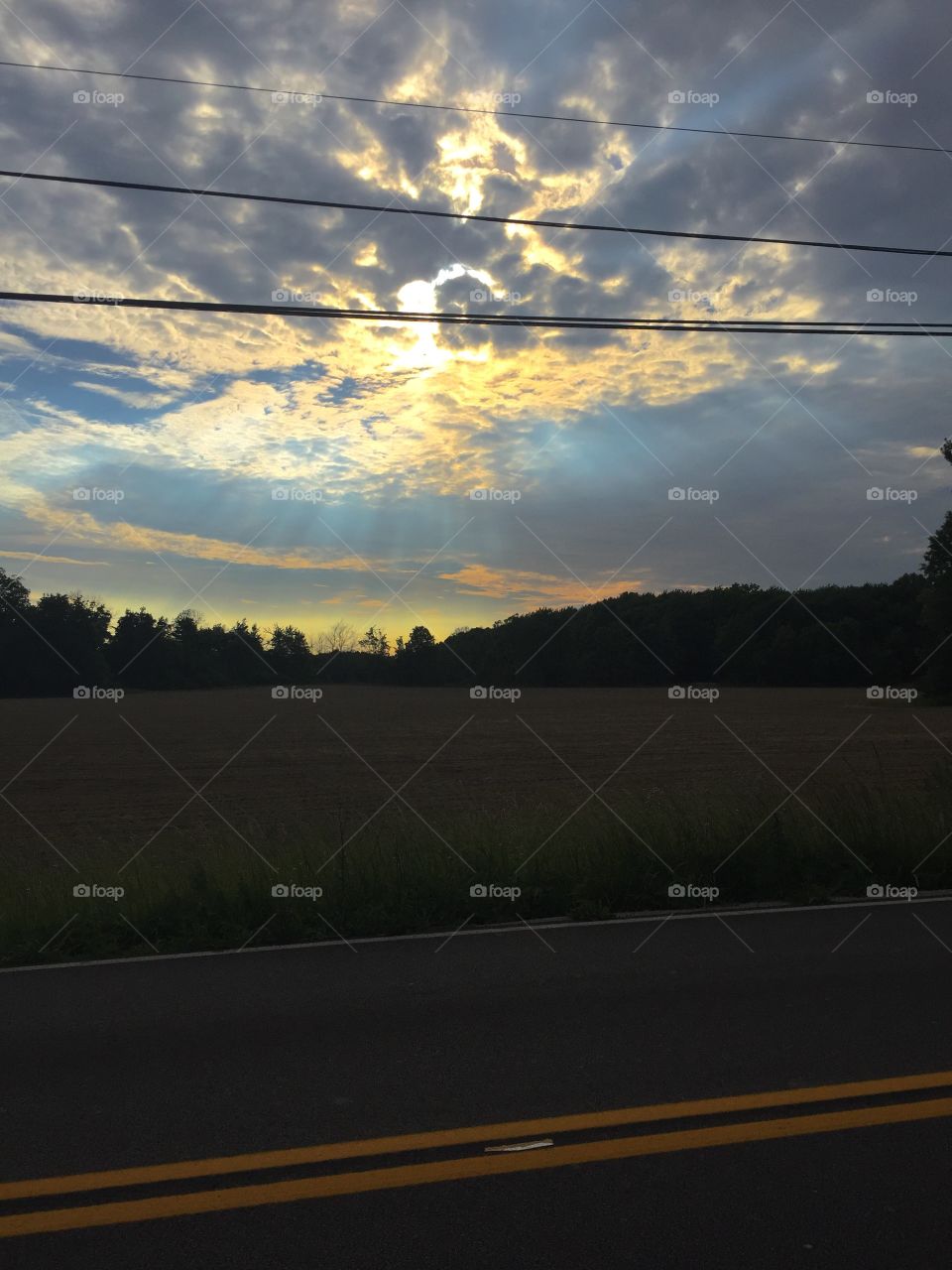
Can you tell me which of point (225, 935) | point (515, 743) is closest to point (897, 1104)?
point (225, 935)

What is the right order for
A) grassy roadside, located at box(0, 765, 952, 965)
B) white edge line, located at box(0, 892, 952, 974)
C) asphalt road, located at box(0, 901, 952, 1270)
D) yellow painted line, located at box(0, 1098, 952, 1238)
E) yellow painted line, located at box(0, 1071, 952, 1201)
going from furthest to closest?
grassy roadside, located at box(0, 765, 952, 965)
white edge line, located at box(0, 892, 952, 974)
yellow painted line, located at box(0, 1071, 952, 1201)
yellow painted line, located at box(0, 1098, 952, 1238)
asphalt road, located at box(0, 901, 952, 1270)

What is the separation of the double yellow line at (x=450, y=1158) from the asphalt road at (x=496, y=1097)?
0.02 metres

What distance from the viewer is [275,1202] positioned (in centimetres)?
340

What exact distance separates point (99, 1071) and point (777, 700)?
201ft

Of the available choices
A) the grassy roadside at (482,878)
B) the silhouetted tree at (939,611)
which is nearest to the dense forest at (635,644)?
the silhouetted tree at (939,611)

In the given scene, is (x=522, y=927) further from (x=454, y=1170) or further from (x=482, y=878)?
(x=454, y=1170)

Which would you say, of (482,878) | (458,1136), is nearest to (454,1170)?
(458,1136)

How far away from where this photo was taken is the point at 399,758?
33.2m

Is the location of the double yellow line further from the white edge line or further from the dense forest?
the dense forest

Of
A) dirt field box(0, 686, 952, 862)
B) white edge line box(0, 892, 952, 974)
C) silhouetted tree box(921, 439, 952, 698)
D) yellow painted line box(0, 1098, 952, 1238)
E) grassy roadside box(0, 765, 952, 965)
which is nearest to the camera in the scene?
yellow painted line box(0, 1098, 952, 1238)

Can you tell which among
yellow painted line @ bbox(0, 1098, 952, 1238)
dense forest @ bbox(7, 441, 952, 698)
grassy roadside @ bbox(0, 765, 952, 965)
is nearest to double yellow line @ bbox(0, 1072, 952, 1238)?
yellow painted line @ bbox(0, 1098, 952, 1238)

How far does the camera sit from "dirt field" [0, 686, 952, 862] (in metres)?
19.9

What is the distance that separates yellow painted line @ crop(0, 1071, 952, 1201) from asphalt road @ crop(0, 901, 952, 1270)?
2 centimetres

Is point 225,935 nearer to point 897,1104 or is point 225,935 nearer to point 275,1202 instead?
point 275,1202
